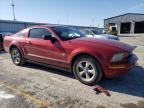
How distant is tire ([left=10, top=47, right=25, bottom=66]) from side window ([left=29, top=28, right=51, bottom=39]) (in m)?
0.89

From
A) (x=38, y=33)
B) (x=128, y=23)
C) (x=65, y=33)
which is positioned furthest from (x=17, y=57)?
(x=128, y=23)

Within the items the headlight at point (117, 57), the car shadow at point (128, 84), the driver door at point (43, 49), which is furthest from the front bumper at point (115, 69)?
the driver door at point (43, 49)

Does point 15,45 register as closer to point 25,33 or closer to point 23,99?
point 25,33

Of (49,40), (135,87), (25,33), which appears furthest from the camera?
(25,33)

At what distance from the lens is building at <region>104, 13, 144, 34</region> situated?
1939 inches

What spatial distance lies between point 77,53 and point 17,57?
2.99 meters

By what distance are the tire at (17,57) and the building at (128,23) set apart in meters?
45.6

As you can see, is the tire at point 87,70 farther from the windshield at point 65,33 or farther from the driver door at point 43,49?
the windshield at point 65,33

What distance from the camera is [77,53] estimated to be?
4.60 meters

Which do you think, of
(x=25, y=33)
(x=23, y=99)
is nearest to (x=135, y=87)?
(x=23, y=99)

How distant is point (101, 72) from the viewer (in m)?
4.31

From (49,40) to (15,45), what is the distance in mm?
1872

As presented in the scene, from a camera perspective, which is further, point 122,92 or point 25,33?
point 25,33

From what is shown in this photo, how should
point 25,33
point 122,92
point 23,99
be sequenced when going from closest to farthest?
point 23,99, point 122,92, point 25,33
